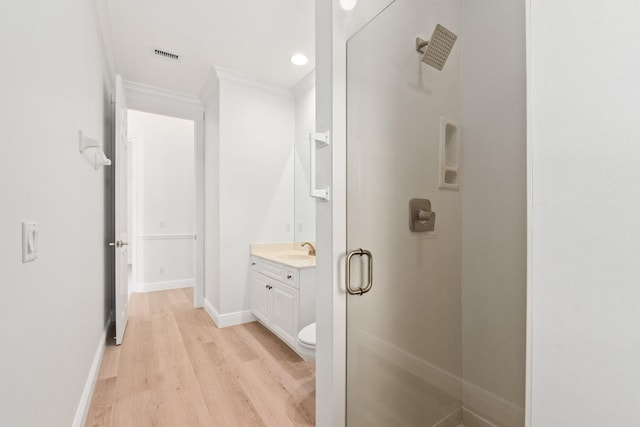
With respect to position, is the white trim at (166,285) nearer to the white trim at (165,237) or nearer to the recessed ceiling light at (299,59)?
the white trim at (165,237)

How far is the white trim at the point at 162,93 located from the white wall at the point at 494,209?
341cm

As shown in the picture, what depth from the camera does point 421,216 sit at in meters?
1.32

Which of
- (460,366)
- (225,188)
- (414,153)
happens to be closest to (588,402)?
(460,366)

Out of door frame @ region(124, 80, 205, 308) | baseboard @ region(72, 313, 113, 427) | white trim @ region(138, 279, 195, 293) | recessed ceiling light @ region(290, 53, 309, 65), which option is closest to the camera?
baseboard @ region(72, 313, 113, 427)

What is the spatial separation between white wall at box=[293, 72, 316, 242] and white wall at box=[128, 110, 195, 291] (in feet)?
8.22

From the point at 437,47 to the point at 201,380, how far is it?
251 centimetres

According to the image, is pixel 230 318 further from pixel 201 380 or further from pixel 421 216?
pixel 421 216

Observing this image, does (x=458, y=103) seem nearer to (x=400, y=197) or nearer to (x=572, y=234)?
(x=400, y=197)

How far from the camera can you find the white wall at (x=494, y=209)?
109cm

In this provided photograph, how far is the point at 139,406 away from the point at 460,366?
1903 mm

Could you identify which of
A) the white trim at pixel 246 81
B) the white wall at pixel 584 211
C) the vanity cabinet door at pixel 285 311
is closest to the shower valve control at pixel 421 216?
the white wall at pixel 584 211

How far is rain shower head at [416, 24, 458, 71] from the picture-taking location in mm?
1301

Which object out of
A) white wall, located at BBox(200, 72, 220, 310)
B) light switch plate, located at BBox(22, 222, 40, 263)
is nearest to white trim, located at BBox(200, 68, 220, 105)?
white wall, located at BBox(200, 72, 220, 310)

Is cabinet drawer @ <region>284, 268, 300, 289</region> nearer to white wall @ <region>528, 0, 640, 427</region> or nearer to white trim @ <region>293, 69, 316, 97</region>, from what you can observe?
white wall @ <region>528, 0, 640, 427</region>
